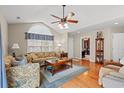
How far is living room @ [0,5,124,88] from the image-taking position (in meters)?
3.26

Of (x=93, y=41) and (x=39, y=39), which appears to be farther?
(x=93, y=41)

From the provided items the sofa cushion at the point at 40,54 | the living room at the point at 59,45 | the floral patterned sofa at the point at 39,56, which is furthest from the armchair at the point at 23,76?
the sofa cushion at the point at 40,54

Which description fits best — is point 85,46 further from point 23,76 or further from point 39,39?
point 23,76

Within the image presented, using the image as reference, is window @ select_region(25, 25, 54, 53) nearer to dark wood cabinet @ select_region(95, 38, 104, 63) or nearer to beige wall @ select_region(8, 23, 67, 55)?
beige wall @ select_region(8, 23, 67, 55)

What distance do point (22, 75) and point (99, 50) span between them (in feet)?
16.2

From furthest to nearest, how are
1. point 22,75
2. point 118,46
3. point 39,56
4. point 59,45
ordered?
1. point 59,45
2. point 39,56
3. point 118,46
4. point 22,75

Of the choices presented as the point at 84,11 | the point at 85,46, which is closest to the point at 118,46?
the point at 85,46

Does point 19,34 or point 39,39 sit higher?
point 19,34

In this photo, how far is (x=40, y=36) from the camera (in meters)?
6.52

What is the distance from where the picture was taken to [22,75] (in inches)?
114

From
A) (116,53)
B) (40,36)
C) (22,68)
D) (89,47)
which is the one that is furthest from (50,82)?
(89,47)
